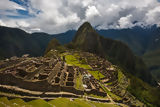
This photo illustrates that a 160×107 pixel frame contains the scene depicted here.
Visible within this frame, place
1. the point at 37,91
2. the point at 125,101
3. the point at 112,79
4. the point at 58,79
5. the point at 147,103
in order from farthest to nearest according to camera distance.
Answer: the point at 112,79
the point at 147,103
the point at 125,101
the point at 58,79
the point at 37,91

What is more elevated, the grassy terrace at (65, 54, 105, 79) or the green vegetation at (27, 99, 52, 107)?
the grassy terrace at (65, 54, 105, 79)

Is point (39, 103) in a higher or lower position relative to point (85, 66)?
lower

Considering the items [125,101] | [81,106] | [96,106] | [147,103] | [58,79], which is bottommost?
[147,103]

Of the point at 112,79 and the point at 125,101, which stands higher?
the point at 112,79

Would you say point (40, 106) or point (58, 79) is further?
point (58, 79)

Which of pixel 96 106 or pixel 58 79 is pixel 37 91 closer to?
pixel 58 79

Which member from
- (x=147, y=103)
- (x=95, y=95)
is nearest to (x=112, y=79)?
(x=147, y=103)

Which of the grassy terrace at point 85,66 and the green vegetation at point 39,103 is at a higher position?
the grassy terrace at point 85,66

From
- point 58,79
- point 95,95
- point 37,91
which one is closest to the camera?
point 37,91

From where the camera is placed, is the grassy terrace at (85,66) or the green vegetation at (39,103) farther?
the grassy terrace at (85,66)

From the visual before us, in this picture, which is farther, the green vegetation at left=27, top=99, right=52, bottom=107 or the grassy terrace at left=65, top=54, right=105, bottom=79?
the grassy terrace at left=65, top=54, right=105, bottom=79

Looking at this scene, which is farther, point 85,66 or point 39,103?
point 85,66
